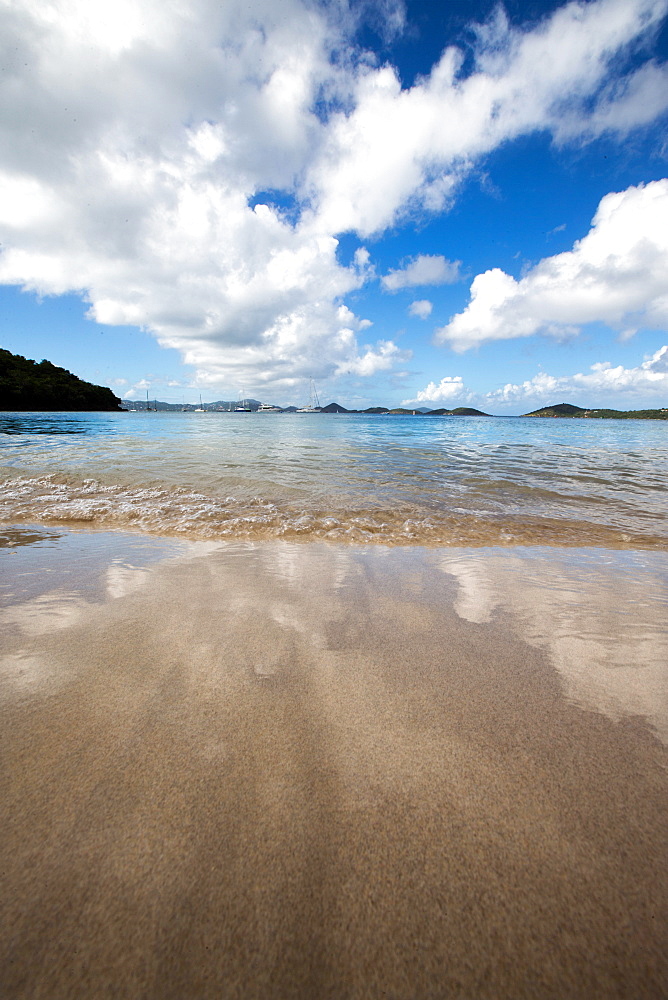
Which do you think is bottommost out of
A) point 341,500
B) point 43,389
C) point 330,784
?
point 341,500

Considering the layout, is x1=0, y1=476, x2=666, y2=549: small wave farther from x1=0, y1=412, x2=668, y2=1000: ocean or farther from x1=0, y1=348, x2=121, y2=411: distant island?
x1=0, y1=348, x2=121, y2=411: distant island

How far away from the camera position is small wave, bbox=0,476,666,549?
6.03 metres

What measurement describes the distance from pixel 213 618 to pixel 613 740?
8.75ft

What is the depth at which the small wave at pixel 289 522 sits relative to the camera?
6031 mm

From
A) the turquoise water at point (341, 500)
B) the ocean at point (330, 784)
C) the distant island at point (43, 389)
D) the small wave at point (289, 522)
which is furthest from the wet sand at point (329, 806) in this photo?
the distant island at point (43, 389)

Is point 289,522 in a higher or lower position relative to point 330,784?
lower

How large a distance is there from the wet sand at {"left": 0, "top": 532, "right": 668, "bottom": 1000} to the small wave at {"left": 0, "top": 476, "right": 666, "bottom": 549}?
291cm

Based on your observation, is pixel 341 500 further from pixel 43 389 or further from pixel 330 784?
pixel 43 389

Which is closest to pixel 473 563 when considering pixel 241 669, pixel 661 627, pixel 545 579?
pixel 545 579

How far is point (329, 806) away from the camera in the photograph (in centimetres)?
158

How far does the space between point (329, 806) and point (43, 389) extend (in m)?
120

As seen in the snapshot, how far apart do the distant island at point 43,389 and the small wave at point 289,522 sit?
10517cm

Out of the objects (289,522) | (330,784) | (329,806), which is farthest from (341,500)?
(329,806)

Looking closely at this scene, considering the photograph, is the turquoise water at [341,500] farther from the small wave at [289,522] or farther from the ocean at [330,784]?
the ocean at [330,784]
